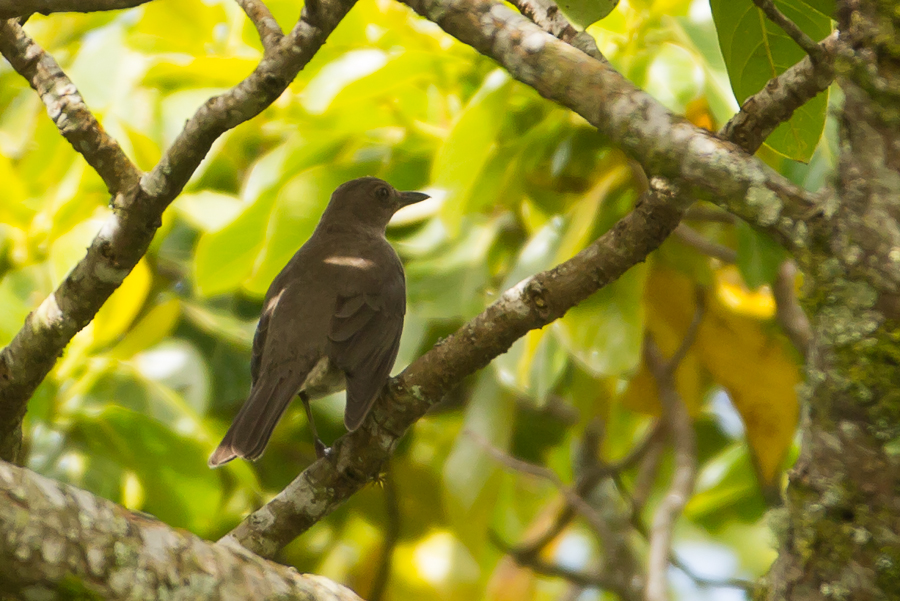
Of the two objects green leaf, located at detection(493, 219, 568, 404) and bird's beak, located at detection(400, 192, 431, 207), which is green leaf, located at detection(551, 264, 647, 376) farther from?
bird's beak, located at detection(400, 192, 431, 207)

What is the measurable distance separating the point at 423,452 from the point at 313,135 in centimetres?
202

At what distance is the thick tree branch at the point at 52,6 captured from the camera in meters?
2.21

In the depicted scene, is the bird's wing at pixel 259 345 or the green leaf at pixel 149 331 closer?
the bird's wing at pixel 259 345

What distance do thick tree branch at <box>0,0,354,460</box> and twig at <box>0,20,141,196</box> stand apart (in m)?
0.09

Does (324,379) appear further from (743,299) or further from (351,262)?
(743,299)

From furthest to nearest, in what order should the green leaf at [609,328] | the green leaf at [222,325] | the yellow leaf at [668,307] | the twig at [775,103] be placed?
the green leaf at [222,325]
the yellow leaf at [668,307]
the green leaf at [609,328]
the twig at [775,103]

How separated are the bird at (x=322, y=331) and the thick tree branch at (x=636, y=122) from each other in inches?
58.6

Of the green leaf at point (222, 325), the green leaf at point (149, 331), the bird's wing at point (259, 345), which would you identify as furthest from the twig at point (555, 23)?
the green leaf at point (149, 331)

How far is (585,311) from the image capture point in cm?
411

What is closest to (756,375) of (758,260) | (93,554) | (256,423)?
(758,260)

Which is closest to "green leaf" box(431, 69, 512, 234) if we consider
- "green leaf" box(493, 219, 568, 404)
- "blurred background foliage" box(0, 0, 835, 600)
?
"blurred background foliage" box(0, 0, 835, 600)

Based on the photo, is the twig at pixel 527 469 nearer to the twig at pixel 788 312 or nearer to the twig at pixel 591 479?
the twig at pixel 591 479

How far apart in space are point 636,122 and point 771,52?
2.86ft

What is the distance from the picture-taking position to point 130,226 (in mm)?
2824
